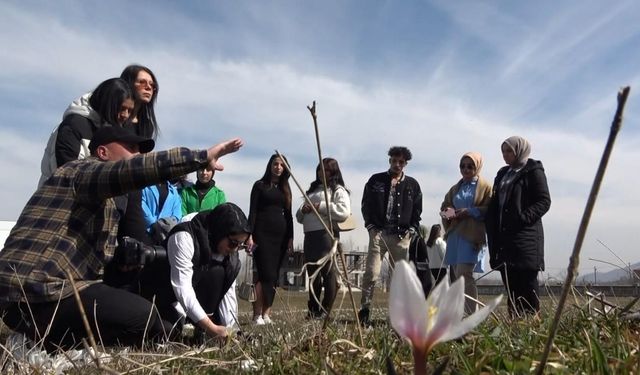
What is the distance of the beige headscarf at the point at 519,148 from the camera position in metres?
5.54

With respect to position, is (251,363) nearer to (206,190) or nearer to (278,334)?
(278,334)

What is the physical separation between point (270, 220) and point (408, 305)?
238 inches

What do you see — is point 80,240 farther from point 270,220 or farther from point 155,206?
point 270,220

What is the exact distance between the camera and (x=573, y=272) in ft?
2.64

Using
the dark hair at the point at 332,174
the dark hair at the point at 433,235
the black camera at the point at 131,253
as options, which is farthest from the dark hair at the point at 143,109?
the dark hair at the point at 433,235

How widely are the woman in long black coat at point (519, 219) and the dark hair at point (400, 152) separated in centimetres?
141

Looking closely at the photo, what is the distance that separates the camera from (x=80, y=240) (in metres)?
3.32

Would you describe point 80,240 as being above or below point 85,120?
below

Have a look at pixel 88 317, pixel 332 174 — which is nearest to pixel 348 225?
pixel 332 174

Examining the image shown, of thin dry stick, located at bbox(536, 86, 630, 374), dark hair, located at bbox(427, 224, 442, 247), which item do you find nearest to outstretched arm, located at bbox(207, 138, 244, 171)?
thin dry stick, located at bbox(536, 86, 630, 374)

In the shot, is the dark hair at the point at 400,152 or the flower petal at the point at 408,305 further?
the dark hair at the point at 400,152

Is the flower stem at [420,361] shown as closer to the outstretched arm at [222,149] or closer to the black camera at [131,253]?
the outstretched arm at [222,149]

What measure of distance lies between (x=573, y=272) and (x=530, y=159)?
4.96 m

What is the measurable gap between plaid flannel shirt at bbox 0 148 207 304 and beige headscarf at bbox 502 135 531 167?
3142 millimetres
